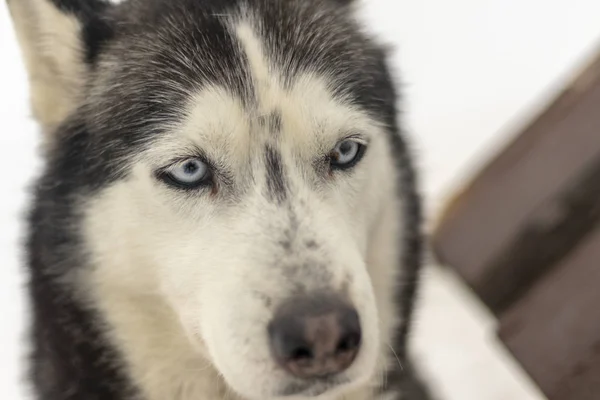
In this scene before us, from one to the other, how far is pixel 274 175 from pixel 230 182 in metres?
0.07

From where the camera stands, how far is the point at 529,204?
1.11m

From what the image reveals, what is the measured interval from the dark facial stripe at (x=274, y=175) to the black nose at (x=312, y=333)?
7.2 inches

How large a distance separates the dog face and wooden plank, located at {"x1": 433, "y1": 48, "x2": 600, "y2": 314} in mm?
169

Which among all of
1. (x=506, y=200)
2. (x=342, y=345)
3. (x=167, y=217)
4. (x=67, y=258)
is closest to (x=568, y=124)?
(x=506, y=200)

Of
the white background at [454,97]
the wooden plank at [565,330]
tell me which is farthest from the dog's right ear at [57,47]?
the white background at [454,97]

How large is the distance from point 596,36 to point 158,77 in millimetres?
1893

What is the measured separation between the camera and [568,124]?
109 cm

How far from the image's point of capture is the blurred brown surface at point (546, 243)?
1.02 meters

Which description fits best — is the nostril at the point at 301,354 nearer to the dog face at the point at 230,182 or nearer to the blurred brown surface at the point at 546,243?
the dog face at the point at 230,182

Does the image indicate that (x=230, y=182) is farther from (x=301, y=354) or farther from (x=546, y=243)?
(x=546, y=243)

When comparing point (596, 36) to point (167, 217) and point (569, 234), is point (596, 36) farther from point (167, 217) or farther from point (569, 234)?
point (167, 217)

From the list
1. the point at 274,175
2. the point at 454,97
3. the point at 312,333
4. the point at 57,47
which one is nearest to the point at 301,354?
the point at 312,333

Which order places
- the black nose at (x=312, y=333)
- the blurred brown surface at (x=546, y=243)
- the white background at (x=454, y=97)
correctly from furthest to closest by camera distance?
the white background at (x=454, y=97), the blurred brown surface at (x=546, y=243), the black nose at (x=312, y=333)

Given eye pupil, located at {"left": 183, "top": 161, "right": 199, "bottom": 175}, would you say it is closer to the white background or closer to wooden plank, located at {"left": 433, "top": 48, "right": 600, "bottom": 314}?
wooden plank, located at {"left": 433, "top": 48, "right": 600, "bottom": 314}
